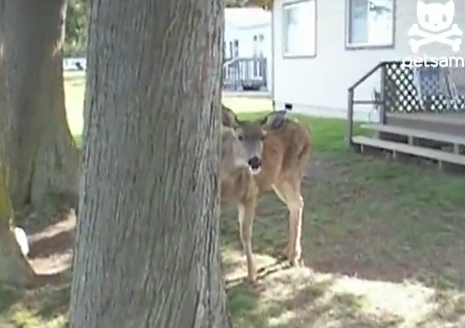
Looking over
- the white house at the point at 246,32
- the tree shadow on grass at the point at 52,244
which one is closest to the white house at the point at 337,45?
the tree shadow on grass at the point at 52,244

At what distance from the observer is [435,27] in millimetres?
15898

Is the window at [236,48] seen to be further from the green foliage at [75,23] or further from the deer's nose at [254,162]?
the deer's nose at [254,162]

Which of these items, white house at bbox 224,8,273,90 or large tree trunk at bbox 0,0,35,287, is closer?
A: large tree trunk at bbox 0,0,35,287

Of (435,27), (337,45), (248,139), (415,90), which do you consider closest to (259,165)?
(248,139)

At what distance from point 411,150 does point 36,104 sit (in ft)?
19.8

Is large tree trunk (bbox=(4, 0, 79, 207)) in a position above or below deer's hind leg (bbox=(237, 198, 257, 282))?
above

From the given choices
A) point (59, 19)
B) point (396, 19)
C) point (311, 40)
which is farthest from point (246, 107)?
point (59, 19)

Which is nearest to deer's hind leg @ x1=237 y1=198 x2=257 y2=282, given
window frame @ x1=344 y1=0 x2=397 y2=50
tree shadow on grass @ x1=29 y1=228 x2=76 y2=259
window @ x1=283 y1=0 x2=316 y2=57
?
tree shadow on grass @ x1=29 y1=228 x2=76 y2=259

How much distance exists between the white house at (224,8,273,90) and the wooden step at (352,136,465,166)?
896 inches

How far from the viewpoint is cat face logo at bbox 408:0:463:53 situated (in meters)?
15.6

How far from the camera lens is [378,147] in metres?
13.6

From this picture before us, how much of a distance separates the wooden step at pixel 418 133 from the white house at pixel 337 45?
1789mm

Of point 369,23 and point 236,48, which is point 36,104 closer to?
point 369,23

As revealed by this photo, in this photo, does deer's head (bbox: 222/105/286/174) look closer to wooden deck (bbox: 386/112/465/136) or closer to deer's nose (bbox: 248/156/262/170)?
deer's nose (bbox: 248/156/262/170)
